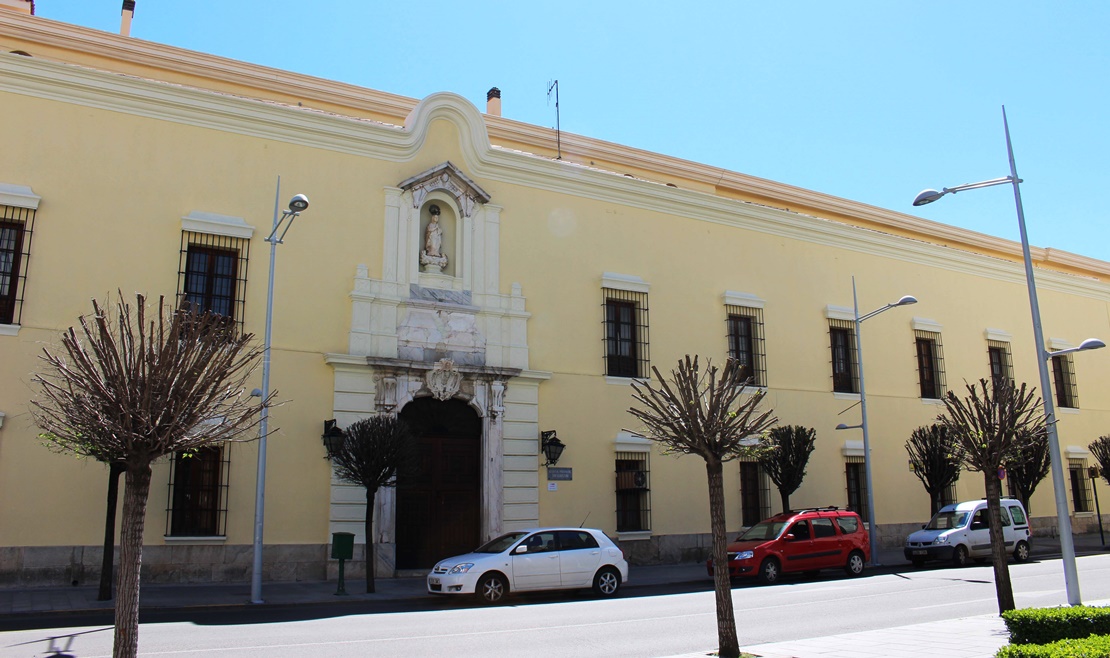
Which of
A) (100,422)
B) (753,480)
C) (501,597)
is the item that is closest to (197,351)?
(100,422)

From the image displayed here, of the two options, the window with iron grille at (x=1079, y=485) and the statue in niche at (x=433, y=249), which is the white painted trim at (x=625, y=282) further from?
the window with iron grille at (x=1079, y=485)

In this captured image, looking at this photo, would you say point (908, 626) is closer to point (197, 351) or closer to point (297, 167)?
point (197, 351)

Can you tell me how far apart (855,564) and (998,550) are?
9.39m

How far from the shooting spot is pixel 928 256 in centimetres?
2977

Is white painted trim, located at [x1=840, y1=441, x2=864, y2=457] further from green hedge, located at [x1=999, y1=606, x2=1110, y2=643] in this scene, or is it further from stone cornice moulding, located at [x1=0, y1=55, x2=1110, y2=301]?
green hedge, located at [x1=999, y1=606, x2=1110, y2=643]

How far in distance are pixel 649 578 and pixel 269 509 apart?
327 inches

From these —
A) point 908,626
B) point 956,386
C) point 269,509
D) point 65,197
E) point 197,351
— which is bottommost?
point 908,626

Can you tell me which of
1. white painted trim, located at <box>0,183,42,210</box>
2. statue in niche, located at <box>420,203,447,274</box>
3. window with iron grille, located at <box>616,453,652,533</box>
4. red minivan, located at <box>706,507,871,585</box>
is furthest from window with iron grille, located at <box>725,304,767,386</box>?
white painted trim, located at <box>0,183,42,210</box>

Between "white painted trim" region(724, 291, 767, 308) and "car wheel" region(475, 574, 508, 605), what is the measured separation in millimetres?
12281

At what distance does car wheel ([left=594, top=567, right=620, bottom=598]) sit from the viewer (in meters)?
16.9

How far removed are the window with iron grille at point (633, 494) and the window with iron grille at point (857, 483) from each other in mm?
7268

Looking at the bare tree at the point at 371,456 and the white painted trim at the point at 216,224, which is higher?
the white painted trim at the point at 216,224

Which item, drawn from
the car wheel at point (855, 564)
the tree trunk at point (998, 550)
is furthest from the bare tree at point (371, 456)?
the car wheel at point (855, 564)

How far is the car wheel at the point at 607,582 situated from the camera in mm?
16859
